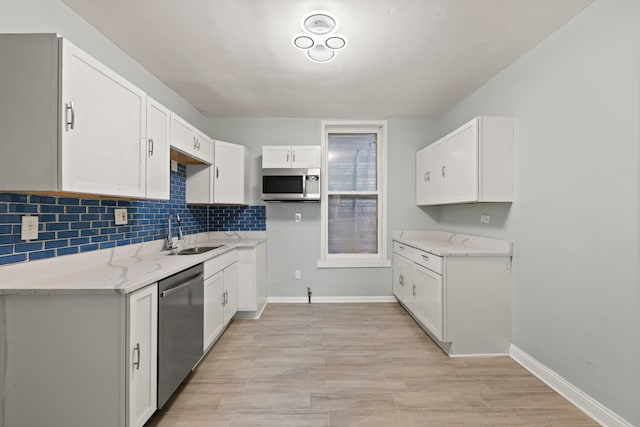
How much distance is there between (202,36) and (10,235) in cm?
171

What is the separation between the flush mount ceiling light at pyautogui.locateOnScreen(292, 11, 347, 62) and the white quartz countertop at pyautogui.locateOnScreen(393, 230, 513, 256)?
6.15ft

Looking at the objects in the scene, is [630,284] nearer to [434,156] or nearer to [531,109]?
[531,109]

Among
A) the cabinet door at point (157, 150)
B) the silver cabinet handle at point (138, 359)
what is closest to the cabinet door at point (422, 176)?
the cabinet door at point (157, 150)

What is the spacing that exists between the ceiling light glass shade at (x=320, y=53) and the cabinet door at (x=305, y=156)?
1.48 meters

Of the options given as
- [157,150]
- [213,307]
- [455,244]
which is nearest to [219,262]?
[213,307]

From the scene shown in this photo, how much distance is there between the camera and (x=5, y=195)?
1461 mm

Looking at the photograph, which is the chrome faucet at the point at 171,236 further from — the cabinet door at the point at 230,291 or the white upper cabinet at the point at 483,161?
the white upper cabinet at the point at 483,161

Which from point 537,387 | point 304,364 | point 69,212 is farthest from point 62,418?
point 537,387

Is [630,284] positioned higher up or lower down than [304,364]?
higher up

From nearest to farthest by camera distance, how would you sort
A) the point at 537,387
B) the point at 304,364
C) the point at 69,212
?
the point at 69,212 < the point at 537,387 < the point at 304,364

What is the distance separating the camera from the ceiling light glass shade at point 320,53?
2.22m

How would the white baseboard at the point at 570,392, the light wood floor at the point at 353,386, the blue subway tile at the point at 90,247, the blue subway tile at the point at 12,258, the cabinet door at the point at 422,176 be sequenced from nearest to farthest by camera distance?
1. the blue subway tile at the point at 12,258
2. the white baseboard at the point at 570,392
3. the light wood floor at the point at 353,386
4. the blue subway tile at the point at 90,247
5. the cabinet door at the point at 422,176

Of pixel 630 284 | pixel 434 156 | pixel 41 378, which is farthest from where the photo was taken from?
pixel 434 156

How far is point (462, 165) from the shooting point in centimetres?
283
